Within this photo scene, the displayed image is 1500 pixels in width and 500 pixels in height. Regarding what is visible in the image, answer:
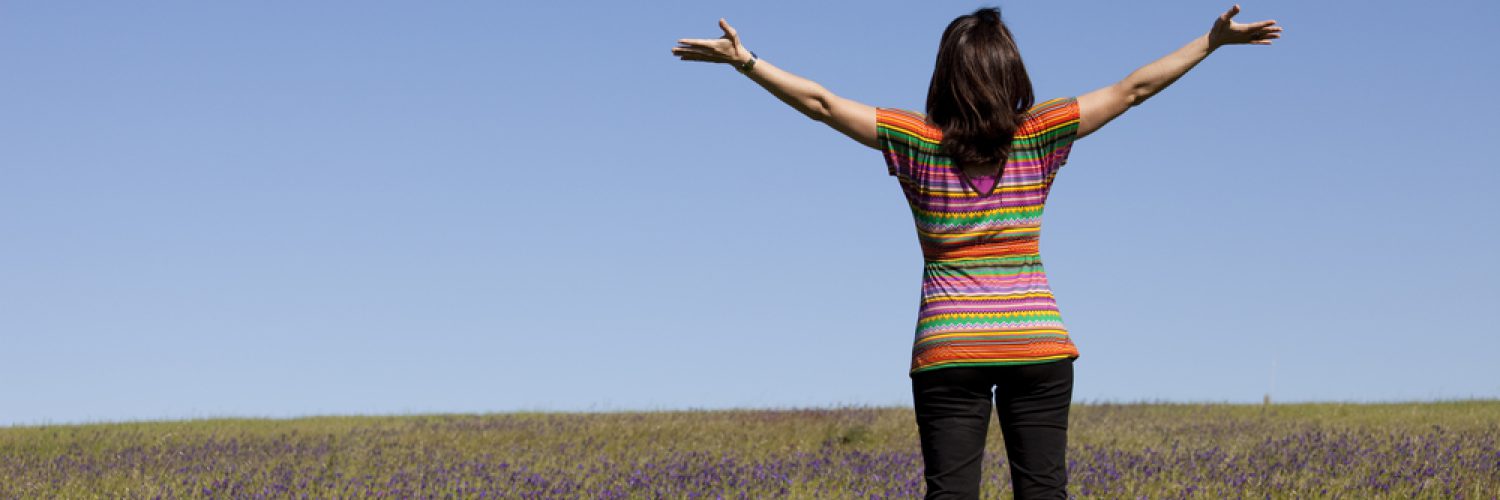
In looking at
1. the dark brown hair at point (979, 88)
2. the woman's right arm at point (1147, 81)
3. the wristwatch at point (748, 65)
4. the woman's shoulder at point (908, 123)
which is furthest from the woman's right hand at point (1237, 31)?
the wristwatch at point (748, 65)

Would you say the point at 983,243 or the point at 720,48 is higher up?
the point at 720,48

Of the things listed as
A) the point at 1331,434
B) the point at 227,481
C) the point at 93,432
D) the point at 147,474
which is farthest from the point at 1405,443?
the point at 93,432

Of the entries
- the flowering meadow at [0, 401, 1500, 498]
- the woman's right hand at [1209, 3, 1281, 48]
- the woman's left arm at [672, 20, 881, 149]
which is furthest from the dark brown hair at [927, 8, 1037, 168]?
the flowering meadow at [0, 401, 1500, 498]

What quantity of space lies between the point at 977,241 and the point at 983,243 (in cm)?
2

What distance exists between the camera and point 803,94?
3.68 m

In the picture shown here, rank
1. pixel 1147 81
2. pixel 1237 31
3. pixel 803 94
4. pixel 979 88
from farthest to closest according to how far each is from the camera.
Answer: pixel 1237 31
pixel 1147 81
pixel 803 94
pixel 979 88

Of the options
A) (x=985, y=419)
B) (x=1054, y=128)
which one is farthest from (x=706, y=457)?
(x=1054, y=128)

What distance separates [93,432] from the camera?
13.0 meters

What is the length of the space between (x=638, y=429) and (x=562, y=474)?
3.96 meters

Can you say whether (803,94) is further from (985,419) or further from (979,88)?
(985,419)

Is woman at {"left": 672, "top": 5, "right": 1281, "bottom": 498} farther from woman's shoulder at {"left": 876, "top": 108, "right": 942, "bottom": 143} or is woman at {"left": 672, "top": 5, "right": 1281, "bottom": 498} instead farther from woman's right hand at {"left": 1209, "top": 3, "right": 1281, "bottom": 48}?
woman's right hand at {"left": 1209, "top": 3, "right": 1281, "bottom": 48}

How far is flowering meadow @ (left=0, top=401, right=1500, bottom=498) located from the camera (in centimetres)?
736

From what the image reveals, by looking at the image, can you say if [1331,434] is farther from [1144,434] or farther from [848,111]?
[848,111]

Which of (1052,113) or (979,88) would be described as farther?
(1052,113)
